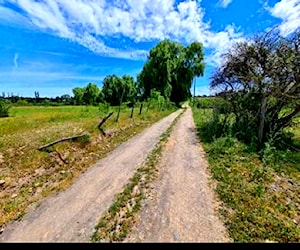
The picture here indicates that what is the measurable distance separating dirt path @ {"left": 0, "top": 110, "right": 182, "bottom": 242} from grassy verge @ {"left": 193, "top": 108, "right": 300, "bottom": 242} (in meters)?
2.48

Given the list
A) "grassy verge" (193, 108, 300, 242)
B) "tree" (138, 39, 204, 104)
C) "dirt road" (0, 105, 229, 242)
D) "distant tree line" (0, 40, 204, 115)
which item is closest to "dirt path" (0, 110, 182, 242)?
"dirt road" (0, 105, 229, 242)

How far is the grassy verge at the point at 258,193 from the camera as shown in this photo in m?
4.16

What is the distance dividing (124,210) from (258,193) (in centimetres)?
307

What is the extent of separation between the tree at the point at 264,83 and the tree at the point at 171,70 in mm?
23912

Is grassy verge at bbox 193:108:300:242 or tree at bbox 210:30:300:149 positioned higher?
tree at bbox 210:30:300:149

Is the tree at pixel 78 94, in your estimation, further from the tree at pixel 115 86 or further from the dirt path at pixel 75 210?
the dirt path at pixel 75 210

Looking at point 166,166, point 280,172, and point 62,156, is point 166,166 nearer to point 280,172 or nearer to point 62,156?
point 280,172

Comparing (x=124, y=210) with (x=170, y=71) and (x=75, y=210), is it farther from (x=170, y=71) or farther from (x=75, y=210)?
(x=170, y=71)

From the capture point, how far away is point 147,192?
5.89m

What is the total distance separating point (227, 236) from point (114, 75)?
74751 millimetres

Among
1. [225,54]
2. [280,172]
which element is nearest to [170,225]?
[280,172]

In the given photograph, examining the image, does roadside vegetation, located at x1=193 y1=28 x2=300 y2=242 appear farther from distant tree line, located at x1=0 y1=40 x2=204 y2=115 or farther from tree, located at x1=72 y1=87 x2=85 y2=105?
tree, located at x1=72 y1=87 x2=85 y2=105

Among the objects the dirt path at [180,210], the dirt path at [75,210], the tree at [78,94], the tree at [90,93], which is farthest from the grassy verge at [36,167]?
the tree at [78,94]

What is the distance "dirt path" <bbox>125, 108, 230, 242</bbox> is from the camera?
4.02 m
